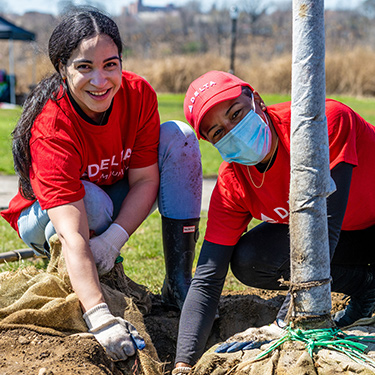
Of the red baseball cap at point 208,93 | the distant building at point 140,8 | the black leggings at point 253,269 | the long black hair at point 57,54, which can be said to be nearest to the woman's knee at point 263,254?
the black leggings at point 253,269

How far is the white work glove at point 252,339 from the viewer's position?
83.8 inches

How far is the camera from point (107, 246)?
2650mm

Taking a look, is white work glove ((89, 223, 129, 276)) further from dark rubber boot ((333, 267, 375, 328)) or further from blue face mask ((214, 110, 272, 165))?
dark rubber boot ((333, 267, 375, 328))

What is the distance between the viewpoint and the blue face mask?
2.27 meters

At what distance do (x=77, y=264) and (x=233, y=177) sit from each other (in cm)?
78

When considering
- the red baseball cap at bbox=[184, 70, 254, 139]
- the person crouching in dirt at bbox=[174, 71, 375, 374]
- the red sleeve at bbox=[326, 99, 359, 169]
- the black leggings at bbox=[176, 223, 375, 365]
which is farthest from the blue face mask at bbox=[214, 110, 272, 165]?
the black leggings at bbox=[176, 223, 375, 365]

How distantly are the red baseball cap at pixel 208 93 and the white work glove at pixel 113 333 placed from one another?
834mm

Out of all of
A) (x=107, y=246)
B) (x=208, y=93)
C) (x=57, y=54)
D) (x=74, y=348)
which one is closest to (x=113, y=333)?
(x=74, y=348)

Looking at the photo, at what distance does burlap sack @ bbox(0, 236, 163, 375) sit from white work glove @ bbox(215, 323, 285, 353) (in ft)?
1.05

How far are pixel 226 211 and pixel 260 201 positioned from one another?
0.16 meters

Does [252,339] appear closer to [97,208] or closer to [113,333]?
[113,333]

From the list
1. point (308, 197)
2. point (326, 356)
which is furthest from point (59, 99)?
point (326, 356)

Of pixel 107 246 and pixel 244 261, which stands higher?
pixel 107 246

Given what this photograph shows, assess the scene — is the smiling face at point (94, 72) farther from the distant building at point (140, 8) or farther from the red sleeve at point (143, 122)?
the distant building at point (140, 8)
